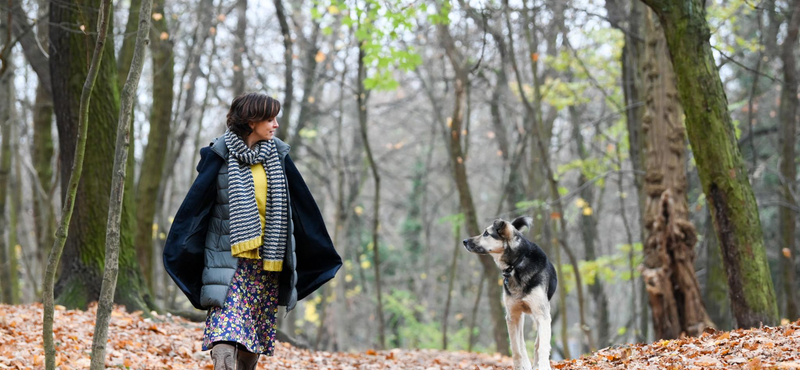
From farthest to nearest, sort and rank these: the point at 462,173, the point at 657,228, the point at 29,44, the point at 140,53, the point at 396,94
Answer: the point at 396,94
the point at 462,173
the point at 657,228
the point at 29,44
the point at 140,53

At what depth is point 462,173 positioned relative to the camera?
1577 cm

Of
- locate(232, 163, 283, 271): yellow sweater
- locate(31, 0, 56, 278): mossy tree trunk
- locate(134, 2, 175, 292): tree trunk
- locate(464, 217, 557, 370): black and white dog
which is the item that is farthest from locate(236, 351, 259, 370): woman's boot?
locate(31, 0, 56, 278): mossy tree trunk

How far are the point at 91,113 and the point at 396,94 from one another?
20599 mm

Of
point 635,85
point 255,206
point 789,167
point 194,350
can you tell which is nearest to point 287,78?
point 635,85

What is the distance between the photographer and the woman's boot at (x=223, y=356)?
179 inches

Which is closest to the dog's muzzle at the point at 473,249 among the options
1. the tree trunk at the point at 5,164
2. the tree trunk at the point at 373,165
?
the tree trunk at the point at 373,165

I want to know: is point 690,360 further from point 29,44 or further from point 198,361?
point 29,44

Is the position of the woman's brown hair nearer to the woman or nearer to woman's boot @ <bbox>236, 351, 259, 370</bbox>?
the woman

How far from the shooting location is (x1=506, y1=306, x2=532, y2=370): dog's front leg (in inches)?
255

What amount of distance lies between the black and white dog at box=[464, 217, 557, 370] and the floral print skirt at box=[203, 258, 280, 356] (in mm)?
2380

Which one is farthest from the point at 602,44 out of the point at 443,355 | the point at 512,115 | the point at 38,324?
the point at 38,324

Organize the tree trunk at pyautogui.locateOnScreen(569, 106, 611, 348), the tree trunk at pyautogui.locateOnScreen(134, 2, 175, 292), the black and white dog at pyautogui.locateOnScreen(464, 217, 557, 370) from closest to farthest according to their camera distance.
Answer: the black and white dog at pyautogui.locateOnScreen(464, 217, 557, 370), the tree trunk at pyautogui.locateOnScreen(134, 2, 175, 292), the tree trunk at pyautogui.locateOnScreen(569, 106, 611, 348)

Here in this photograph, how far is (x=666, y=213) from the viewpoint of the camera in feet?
36.1

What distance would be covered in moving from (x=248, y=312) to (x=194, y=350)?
3279mm
